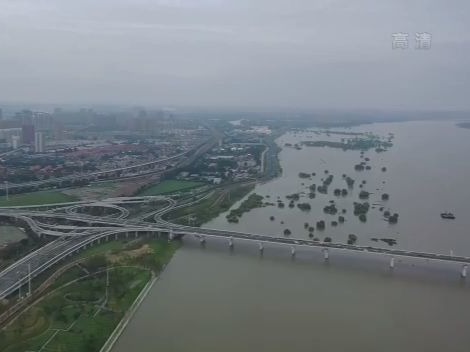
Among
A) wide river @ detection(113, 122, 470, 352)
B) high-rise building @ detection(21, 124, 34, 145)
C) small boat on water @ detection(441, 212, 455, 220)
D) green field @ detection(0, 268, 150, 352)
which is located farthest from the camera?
high-rise building @ detection(21, 124, 34, 145)

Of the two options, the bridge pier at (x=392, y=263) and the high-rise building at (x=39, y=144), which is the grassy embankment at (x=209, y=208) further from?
the high-rise building at (x=39, y=144)

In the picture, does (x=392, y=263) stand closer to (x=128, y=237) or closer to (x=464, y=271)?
(x=464, y=271)

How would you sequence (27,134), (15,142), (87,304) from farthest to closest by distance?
(27,134)
(15,142)
(87,304)

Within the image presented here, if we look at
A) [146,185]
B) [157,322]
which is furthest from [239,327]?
[146,185]

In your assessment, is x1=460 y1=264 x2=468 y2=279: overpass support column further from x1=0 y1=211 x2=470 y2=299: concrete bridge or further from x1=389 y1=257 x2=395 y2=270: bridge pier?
x1=389 y1=257 x2=395 y2=270: bridge pier

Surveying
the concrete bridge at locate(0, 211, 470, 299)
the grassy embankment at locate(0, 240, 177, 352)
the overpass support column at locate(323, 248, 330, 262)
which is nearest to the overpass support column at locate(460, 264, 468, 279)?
the concrete bridge at locate(0, 211, 470, 299)

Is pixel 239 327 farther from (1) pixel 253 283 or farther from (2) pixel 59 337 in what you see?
(2) pixel 59 337

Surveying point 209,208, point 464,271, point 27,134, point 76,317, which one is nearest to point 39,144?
point 27,134
